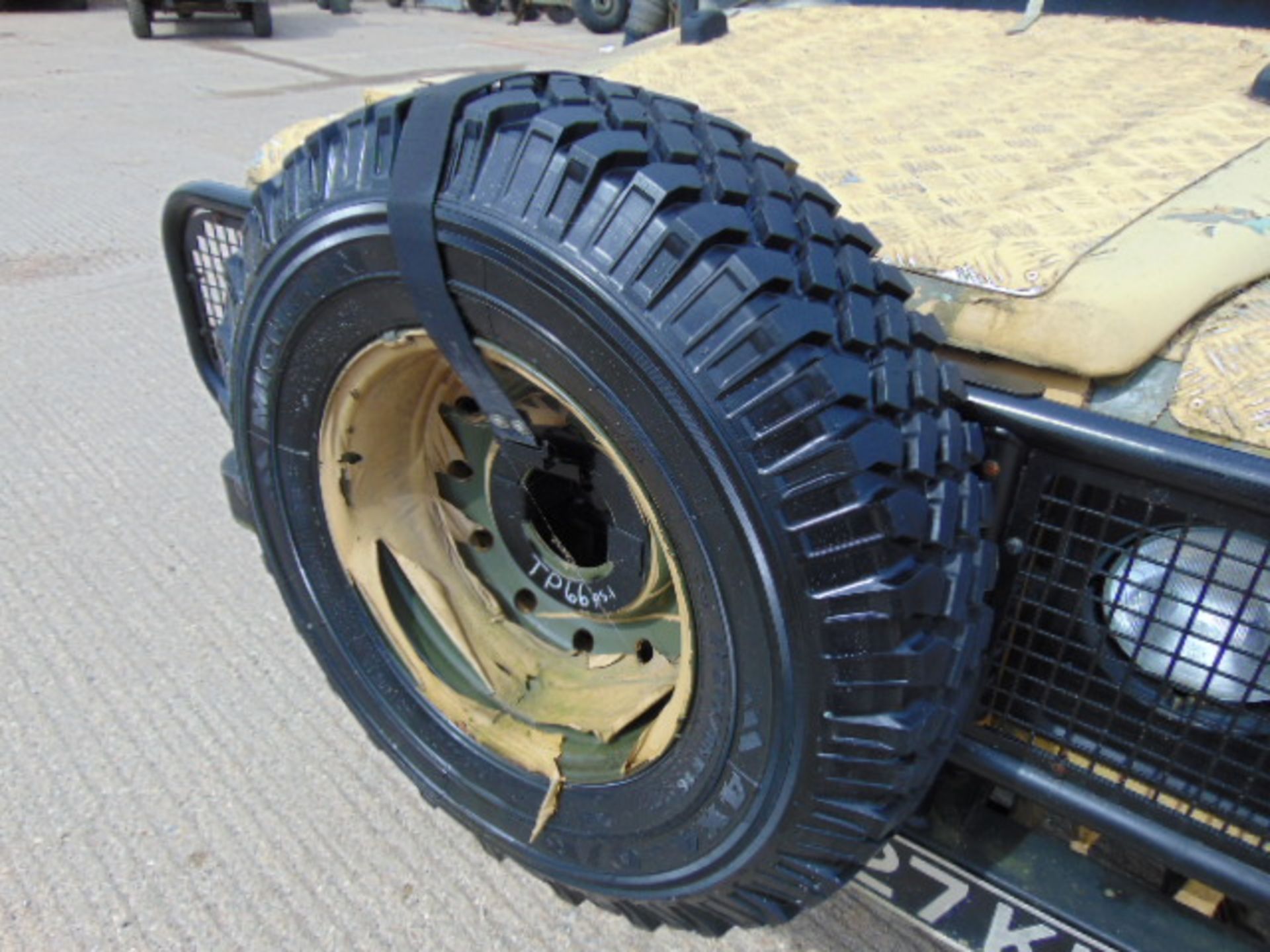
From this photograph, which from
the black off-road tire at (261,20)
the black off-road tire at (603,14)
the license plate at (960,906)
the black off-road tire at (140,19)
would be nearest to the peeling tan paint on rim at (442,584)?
the license plate at (960,906)

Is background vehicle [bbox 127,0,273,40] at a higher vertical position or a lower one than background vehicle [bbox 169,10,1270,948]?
lower

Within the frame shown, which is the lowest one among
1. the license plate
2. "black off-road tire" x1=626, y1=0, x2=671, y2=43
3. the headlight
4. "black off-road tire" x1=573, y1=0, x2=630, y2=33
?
"black off-road tire" x1=573, y1=0, x2=630, y2=33

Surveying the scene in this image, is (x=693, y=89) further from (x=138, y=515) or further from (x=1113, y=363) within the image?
(x=138, y=515)

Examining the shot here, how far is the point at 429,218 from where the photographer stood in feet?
4.67

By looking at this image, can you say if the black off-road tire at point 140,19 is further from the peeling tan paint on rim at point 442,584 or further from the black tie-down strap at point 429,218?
the black tie-down strap at point 429,218

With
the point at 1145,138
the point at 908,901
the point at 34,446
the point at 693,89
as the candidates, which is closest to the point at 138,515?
the point at 34,446

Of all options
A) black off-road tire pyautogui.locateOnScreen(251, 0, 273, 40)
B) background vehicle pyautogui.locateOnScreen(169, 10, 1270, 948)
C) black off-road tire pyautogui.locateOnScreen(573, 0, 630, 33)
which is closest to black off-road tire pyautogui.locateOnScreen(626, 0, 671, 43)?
background vehicle pyautogui.locateOnScreen(169, 10, 1270, 948)

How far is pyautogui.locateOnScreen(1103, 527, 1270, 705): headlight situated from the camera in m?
1.24

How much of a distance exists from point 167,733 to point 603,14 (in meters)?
14.5

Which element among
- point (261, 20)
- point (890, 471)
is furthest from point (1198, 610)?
point (261, 20)

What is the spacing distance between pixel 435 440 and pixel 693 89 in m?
0.93

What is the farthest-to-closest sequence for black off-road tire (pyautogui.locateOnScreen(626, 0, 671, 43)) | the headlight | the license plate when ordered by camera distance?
black off-road tire (pyautogui.locateOnScreen(626, 0, 671, 43)) < the license plate < the headlight

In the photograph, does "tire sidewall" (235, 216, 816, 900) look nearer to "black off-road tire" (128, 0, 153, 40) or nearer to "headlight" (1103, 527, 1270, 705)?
"headlight" (1103, 527, 1270, 705)

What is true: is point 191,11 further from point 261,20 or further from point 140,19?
point 261,20
